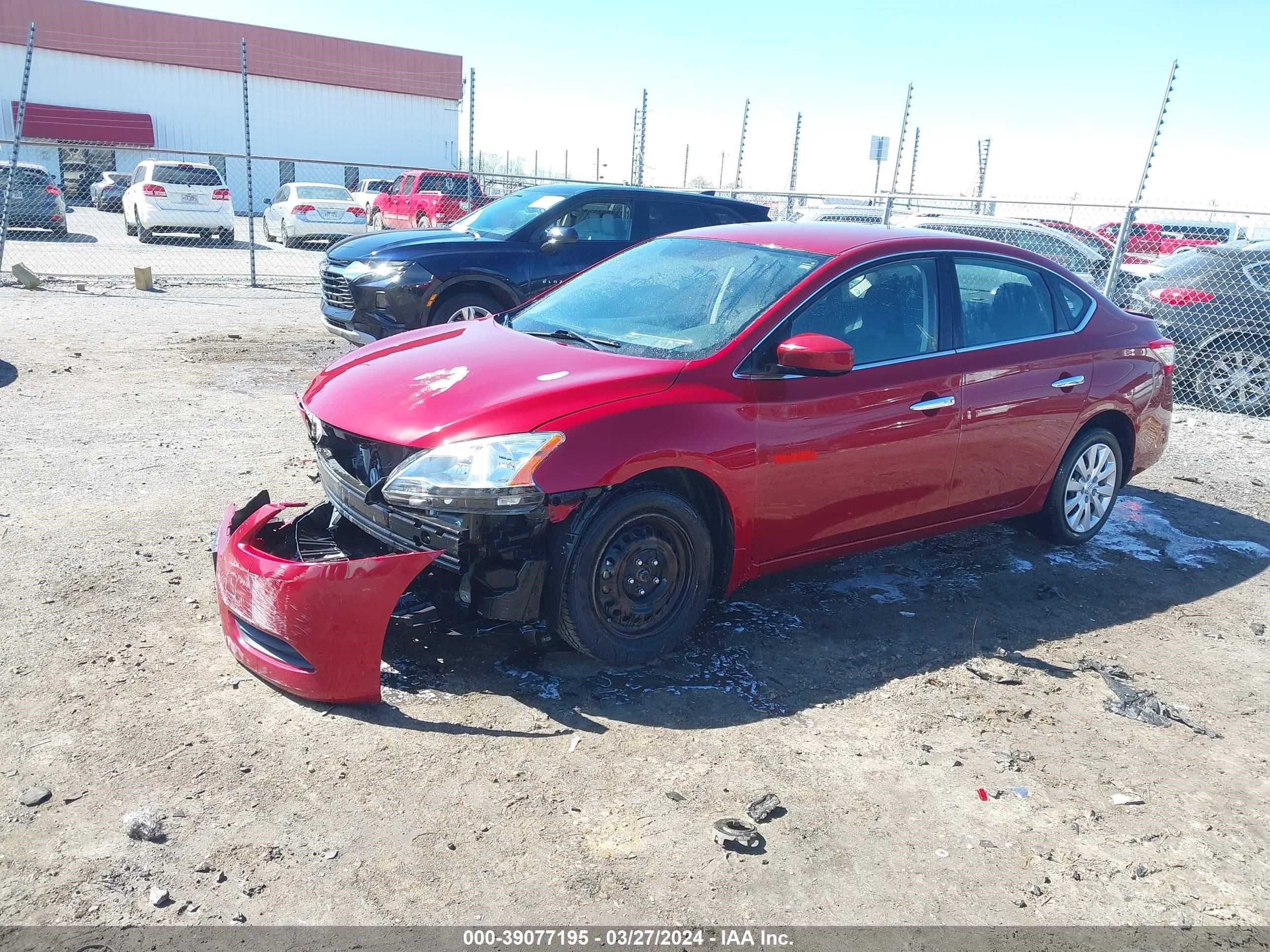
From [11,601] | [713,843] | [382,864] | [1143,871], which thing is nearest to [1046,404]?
[1143,871]

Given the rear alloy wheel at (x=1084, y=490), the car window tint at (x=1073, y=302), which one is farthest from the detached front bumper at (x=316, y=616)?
the car window tint at (x=1073, y=302)

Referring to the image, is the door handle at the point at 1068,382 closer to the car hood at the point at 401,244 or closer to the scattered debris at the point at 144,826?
the scattered debris at the point at 144,826

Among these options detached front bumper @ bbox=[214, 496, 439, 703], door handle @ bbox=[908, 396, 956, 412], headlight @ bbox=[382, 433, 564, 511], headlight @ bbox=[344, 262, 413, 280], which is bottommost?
detached front bumper @ bbox=[214, 496, 439, 703]

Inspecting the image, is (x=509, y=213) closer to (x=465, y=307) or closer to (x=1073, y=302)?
(x=465, y=307)

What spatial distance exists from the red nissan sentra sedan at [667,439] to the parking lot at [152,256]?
43.4 feet

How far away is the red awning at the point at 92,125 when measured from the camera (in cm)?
3662

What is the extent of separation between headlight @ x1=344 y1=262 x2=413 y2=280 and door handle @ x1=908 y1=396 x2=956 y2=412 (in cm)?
545

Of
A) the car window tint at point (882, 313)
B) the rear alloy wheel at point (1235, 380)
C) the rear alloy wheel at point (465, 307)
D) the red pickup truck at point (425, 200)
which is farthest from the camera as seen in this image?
the red pickup truck at point (425, 200)

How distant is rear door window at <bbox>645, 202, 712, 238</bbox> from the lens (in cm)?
942

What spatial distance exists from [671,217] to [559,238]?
5.55 feet

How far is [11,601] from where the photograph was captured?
161 inches

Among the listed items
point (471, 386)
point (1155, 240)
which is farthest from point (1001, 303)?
point (1155, 240)

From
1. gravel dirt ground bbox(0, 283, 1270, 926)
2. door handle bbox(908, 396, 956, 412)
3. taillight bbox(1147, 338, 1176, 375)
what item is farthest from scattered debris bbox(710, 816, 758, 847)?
taillight bbox(1147, 338, 1176, 375)

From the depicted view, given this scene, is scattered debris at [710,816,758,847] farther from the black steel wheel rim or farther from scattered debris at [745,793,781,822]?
the black steel wheel rim
